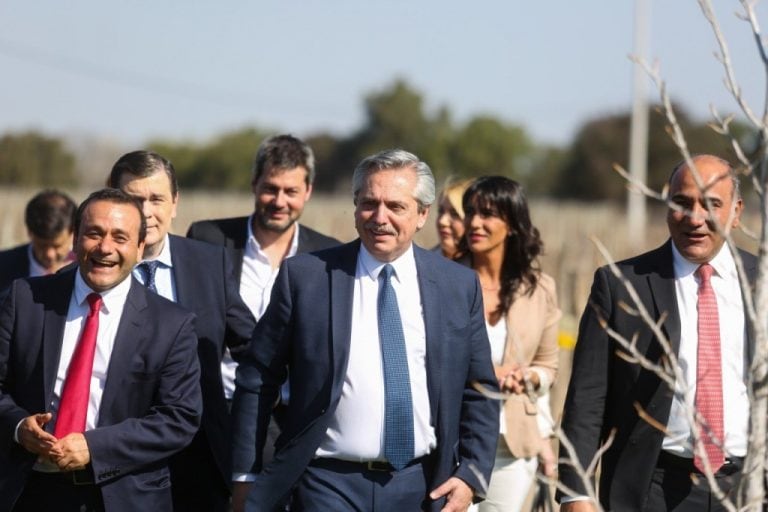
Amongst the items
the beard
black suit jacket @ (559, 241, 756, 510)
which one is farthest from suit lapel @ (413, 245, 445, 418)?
the beard

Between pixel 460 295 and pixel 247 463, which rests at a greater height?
pixel 460 295

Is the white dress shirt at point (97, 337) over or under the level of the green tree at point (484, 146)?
under

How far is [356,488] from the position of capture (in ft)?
15.6

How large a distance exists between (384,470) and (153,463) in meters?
0.90

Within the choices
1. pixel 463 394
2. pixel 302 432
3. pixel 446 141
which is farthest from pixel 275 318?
pixel 446 141

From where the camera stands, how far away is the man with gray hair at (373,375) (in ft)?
15.5

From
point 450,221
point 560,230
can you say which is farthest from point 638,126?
point 450,221

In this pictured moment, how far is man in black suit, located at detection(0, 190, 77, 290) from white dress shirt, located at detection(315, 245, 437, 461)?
3.15 meters

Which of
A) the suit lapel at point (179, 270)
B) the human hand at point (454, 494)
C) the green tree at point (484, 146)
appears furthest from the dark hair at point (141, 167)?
the green tree at point (484, 146)

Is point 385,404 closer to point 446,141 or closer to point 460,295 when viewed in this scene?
point 460,295

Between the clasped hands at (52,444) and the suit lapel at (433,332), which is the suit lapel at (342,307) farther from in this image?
the clasped hands at (52,444)

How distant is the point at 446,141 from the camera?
69.6 m

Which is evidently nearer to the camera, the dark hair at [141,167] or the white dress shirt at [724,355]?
the white dress shirt at [724,355]

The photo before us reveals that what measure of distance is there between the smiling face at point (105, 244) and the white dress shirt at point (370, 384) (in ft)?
2.83
